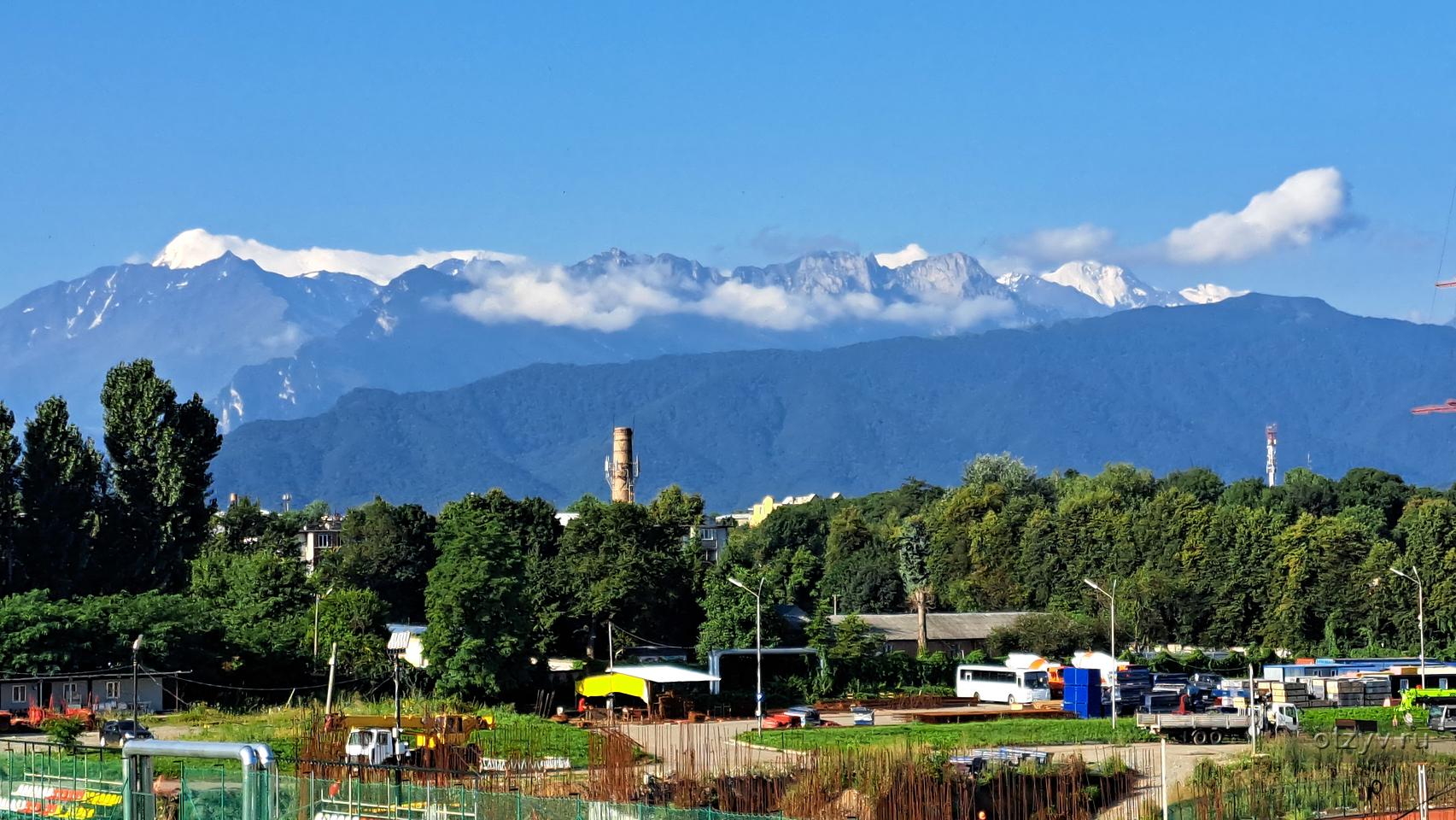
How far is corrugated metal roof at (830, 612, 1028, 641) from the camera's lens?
290 feet

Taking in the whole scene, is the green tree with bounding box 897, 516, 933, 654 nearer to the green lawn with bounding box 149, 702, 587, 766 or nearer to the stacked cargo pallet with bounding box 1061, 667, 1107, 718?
the stacked cargo pallet with bounding box 1061, 667, 1107, 718

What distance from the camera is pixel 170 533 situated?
84375 mm

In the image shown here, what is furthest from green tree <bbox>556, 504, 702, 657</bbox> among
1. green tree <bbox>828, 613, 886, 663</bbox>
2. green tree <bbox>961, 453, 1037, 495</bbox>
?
green tree <bbox>961, 453, 1037, 495</bbox>

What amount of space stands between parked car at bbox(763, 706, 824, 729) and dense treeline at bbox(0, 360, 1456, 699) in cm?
905

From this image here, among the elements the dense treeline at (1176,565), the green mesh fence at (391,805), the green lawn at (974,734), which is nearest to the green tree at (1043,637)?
the dense treeline at (1176,565)

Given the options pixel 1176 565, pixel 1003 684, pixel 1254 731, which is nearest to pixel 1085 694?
pixel 1003 684

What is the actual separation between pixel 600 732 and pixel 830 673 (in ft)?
86.2

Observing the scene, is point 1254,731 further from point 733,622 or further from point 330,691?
point 733,622

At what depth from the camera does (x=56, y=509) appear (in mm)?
79812

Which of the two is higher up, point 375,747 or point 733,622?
point 733,622

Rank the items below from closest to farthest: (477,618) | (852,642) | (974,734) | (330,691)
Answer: (974,734) → (330,691) → (477,618) → (852,642)

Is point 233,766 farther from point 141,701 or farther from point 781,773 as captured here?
point 141,701

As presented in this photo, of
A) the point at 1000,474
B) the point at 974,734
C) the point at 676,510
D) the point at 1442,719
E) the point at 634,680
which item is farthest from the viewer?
the point at 1000,474

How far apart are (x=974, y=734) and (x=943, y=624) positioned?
36.3 meters
